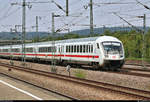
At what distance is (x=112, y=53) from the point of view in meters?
25.0

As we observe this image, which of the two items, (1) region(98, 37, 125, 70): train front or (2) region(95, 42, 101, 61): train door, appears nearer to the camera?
(1) region(98, 37, 125, 70): train front

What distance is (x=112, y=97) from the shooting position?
1244 centimetres

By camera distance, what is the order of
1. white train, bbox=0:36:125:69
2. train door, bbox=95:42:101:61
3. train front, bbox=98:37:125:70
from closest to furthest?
1. train front, bbox=98:37:125:70
2. white train, bbox=0:36:125:69
3. train door, bbox=95:42:101:61

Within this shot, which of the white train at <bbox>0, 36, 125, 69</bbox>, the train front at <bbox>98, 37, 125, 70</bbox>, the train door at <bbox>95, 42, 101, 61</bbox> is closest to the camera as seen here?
the train front at <bbox>98, 37, 125, 70</bbox>

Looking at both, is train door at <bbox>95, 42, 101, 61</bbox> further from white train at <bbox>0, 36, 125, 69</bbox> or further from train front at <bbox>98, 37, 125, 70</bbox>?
train front at <bbox>98, 37, 125, 70</bbox>

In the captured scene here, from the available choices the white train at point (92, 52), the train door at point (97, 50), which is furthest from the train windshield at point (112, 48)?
the train door at point (97, 50)

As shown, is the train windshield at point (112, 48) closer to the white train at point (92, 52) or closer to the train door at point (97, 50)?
the white train at point (92, 52)

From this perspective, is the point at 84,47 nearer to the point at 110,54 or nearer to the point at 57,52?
the point at 110,54

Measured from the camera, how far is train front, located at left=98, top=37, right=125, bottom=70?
24797mm

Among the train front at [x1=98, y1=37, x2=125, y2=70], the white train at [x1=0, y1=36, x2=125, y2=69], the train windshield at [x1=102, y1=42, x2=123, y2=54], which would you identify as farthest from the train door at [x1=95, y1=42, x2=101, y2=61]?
the train windshield at [x1=102, y1=42, x2=123, y2=54]

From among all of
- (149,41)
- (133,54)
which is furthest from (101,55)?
(133,54)

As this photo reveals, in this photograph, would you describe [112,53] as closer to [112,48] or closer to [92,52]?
[112,48]

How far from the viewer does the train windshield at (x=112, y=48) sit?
82.2 ft

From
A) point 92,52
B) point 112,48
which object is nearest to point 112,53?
point 112,48
